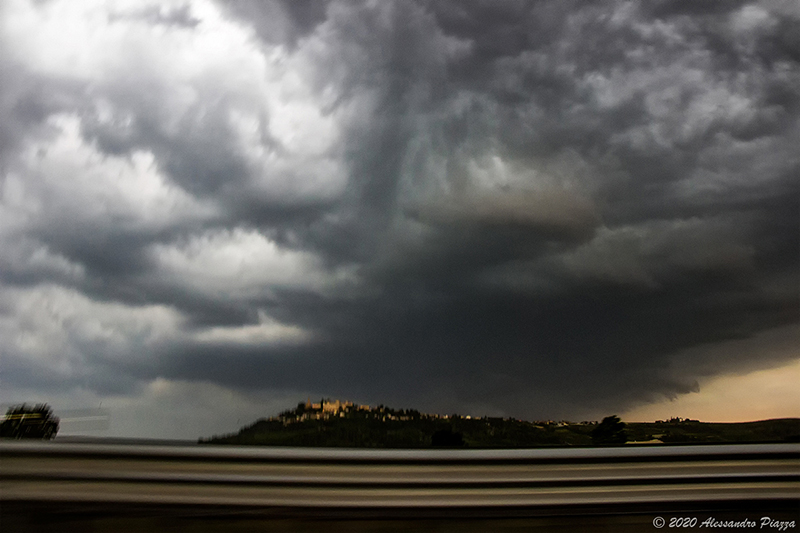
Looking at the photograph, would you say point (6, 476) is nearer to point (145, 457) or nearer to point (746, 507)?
point (145, 457)

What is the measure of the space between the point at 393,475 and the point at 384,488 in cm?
26

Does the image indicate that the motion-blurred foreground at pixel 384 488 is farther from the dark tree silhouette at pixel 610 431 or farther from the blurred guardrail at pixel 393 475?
the dark tree silhouette at pixel 610 431

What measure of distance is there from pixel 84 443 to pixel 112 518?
3.28 ft

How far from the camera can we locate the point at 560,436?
983 centimetres

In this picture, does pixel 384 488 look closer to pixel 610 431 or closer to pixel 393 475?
pixel 393 475

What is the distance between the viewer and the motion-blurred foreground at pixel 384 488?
21.7 feet

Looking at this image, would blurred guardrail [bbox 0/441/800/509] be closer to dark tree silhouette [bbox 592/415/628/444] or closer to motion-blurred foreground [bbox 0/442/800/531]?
motion-blurred foreground [bbox 0/442/800/531]

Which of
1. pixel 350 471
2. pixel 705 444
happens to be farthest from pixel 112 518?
pixel 705 444

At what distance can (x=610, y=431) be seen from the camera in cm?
966

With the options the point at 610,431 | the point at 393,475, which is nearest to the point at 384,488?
the point at 393,475

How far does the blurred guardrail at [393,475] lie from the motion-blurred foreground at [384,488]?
0.01 meters

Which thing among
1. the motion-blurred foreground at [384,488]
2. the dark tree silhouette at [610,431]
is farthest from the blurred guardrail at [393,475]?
the dark tree silhouette at [610,431]

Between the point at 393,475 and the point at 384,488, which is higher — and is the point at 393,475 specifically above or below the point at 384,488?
above

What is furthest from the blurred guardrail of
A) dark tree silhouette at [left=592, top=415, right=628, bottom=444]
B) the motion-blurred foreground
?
dark tree silhouette at [left=592, top=415, right=628, bottom=444]
